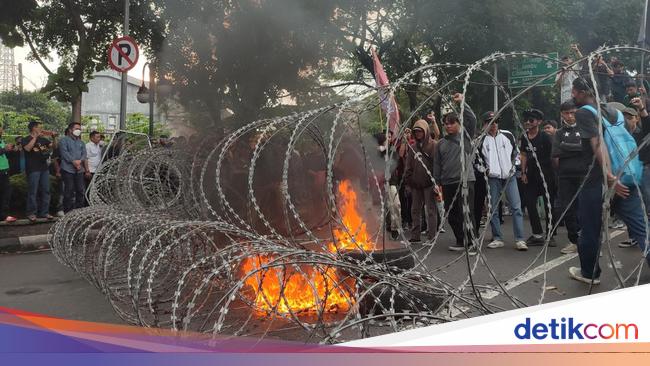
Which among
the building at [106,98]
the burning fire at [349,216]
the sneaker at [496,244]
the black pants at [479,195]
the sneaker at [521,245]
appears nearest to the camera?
the burning fire at [349,216]

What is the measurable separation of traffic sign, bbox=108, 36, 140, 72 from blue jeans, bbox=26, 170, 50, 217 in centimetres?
243

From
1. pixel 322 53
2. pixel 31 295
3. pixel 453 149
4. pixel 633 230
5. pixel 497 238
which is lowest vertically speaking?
pixel 31 295

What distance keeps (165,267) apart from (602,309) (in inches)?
148

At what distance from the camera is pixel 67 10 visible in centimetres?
1382

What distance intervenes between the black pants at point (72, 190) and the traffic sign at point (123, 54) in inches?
91.8

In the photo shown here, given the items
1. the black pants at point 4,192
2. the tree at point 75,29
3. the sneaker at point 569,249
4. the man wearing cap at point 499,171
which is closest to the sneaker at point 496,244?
the man wearing cap at point 499,171

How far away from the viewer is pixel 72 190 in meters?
10.6

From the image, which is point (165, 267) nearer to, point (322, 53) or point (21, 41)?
point (322, 53)

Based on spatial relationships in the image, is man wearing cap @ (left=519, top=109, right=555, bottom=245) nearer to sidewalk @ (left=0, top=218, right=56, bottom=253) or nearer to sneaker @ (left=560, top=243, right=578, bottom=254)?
sneaker @ (left=560, top=243, right=578, bottom=254)

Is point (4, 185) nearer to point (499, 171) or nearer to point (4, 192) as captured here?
point (4, 192)

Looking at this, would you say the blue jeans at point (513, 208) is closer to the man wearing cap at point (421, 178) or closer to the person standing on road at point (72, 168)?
the man wearing cap at point (421, 178)

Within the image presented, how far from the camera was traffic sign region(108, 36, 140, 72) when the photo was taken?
10.1 meters

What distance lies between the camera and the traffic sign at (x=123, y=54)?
33.1ft

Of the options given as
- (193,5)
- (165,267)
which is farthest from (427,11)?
(165,267)
